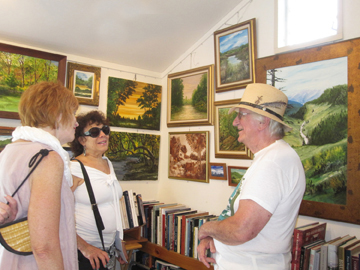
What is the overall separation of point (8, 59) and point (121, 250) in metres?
1.95

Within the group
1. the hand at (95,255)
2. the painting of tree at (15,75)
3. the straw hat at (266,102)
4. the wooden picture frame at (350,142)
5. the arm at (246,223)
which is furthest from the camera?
the painting of tree at (15,75)

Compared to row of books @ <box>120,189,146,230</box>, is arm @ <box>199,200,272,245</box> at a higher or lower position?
higher

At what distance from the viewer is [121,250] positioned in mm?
2051

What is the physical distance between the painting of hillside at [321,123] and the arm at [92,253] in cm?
152

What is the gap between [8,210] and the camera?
0.99 metres

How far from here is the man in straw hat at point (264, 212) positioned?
1279 millimetres

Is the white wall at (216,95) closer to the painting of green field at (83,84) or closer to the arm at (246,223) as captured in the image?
the painting of green field at (83,84)

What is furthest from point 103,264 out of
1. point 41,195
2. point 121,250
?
point 41,195

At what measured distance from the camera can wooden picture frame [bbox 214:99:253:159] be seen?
9.05ft

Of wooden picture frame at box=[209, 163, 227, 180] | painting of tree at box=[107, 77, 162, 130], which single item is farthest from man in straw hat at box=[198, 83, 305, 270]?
painting of tree at box=[107, 77, 162, 130]

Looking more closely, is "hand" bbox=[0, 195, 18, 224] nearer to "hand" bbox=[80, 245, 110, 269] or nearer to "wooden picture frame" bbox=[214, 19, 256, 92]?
"hand" bbox=[80, 245, 110, 269]

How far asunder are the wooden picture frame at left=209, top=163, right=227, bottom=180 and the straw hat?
50.9 inches

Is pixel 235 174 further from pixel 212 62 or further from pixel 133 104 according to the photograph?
pixel 133 104

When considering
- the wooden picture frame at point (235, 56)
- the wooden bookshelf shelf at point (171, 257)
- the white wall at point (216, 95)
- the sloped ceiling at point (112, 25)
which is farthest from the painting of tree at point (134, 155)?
the wooden picture frame at point (235, 56)
